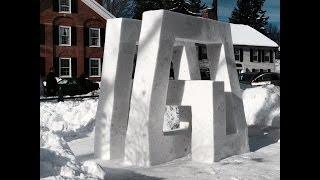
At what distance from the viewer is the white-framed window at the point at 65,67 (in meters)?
37.6

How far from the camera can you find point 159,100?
8742 millimetres

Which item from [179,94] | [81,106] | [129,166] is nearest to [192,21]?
[179,94]

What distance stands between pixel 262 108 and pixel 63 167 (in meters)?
10.9

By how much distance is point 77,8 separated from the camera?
129 feet

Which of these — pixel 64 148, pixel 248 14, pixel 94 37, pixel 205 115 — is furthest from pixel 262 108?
pixel 248 14

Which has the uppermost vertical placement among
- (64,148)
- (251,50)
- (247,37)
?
(247,37)

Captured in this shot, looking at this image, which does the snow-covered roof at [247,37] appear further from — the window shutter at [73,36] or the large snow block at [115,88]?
the large snow block at [115,88]

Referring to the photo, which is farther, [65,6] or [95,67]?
[95,67]

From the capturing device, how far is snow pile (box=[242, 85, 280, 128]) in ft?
51.9

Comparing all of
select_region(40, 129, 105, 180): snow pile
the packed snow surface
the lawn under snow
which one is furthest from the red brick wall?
select_region(40, 129, 105, 180): snow pile

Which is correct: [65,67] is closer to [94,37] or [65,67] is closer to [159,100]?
[94,37]

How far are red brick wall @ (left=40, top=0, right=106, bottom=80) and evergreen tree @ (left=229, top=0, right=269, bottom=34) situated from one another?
94.8 ft
